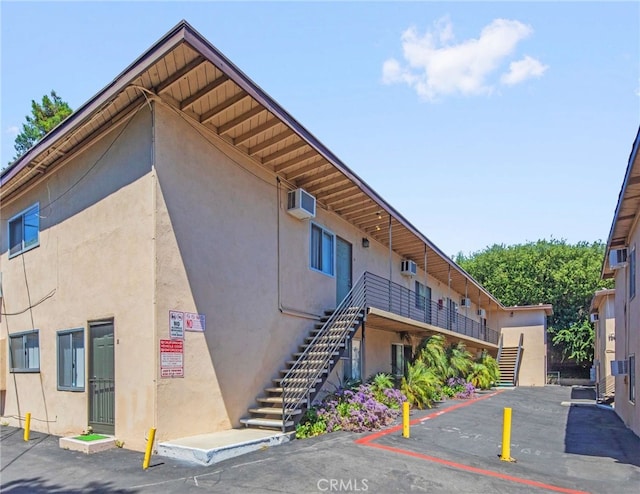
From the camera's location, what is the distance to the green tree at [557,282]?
38500mm

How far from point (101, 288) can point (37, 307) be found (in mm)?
3176

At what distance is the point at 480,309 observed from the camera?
1368 inches

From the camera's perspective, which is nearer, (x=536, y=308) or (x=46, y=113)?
(x=46, y=113)

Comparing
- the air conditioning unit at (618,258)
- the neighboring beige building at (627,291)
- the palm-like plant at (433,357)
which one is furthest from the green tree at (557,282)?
the air conditioning unit at (618,258)

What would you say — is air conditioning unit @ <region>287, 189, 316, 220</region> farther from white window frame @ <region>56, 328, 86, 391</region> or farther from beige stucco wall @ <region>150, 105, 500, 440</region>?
white window frame @ <region>56, 328, 86, 391</region>

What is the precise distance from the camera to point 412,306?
20.5 m

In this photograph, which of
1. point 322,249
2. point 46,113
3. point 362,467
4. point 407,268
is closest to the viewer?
point 362,467

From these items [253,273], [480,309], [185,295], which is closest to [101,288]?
[185,295]

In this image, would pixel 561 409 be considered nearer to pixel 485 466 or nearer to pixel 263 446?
pixel 485 466

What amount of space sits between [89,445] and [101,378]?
1.36 meters

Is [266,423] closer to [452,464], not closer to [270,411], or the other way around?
[270,411]

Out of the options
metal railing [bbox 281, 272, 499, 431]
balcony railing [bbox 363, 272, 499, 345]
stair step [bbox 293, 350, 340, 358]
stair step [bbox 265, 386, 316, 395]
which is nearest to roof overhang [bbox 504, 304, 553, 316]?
balcony railing [bbox 363, 272, 499, 345]

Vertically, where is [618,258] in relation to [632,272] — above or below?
above

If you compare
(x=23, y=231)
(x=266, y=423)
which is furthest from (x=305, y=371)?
(x=23, y=231)
